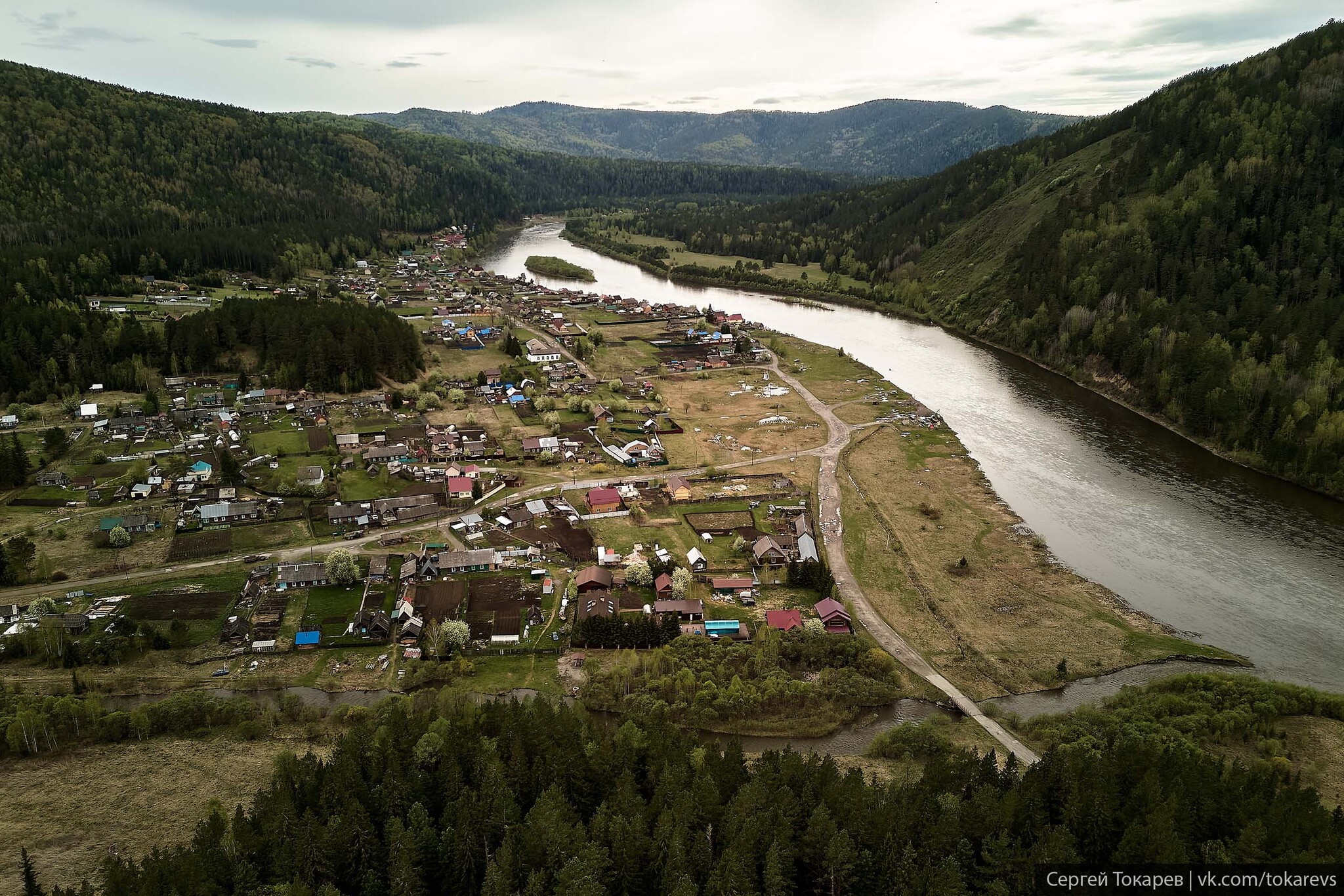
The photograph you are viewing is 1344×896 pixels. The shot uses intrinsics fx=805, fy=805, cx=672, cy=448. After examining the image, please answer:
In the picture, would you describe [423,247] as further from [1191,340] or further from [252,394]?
[1191,340]

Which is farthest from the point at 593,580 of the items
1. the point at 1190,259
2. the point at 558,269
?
the point at 558,269

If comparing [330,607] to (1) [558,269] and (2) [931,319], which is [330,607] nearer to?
(2) [931,319]

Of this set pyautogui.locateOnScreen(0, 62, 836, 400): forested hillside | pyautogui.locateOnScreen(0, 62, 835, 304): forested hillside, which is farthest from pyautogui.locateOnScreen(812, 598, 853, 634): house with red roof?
pyautogui.locateOnScreen(0, 62, 835, 304): forested hillside

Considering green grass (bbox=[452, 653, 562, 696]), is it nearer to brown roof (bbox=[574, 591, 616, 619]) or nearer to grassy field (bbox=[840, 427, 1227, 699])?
brown roof (bbox=[574, 591, 616, 619])

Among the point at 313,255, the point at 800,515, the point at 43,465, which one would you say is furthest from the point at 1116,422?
the point at 313,255

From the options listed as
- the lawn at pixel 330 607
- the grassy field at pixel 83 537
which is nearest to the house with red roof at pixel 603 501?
the lawn at pixel 330 607

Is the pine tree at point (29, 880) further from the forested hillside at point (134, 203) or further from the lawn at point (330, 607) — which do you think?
the forested hillside at point (134, 203)
